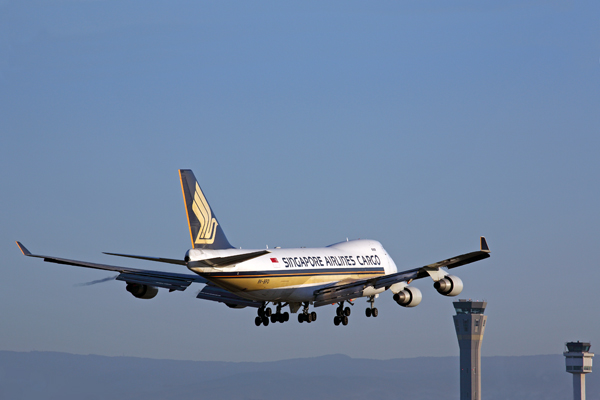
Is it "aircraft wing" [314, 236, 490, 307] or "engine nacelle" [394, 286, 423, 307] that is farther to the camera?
"engine nacelle" [394, 286, 423, 307]

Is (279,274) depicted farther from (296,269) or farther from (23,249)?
(23,249)

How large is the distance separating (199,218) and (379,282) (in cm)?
1511

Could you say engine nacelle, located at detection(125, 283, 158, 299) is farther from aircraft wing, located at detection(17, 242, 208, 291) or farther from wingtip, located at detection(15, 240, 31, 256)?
wingtip, located at detection(15, 240, 31, 256)

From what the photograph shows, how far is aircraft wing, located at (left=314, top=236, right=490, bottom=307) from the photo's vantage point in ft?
190

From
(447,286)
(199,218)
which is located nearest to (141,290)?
(199,218)

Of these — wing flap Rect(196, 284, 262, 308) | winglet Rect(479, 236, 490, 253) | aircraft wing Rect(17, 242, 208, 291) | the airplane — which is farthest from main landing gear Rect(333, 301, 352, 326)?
winglet Rect(479, 236, 490, 253)

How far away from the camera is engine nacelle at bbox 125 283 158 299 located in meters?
68.8

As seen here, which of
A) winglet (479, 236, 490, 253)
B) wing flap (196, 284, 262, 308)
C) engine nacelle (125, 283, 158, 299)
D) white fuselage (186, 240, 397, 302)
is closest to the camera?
winglet (479, 236, 490, 253)

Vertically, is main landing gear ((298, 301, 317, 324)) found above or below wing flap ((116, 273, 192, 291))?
below

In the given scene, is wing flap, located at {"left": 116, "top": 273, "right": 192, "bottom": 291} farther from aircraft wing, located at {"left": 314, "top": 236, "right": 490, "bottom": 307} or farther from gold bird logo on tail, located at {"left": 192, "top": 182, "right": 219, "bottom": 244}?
aircraft wing, located at {"left": 314, "top": 236, "right": 490, "bottom": 307}

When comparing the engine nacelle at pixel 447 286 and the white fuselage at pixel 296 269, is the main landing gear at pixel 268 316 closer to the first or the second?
the white fuselage at pixel 296 269

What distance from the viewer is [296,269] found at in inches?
2586

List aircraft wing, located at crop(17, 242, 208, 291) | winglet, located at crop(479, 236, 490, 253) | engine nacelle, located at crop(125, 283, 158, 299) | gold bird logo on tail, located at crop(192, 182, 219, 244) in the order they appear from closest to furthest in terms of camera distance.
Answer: winglet, located at crop(479, 236, 490, 253) < gold bird logo on tail, located at crop(192, 182, 219, 244) < aircraft wing, located at crop(17, 242, 208, 291) < engine nacelle, located at crop(125, 283, 158, 299)

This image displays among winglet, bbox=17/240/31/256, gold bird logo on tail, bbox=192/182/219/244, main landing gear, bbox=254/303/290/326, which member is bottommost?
main landing gear, bbox=254/303/290/326
